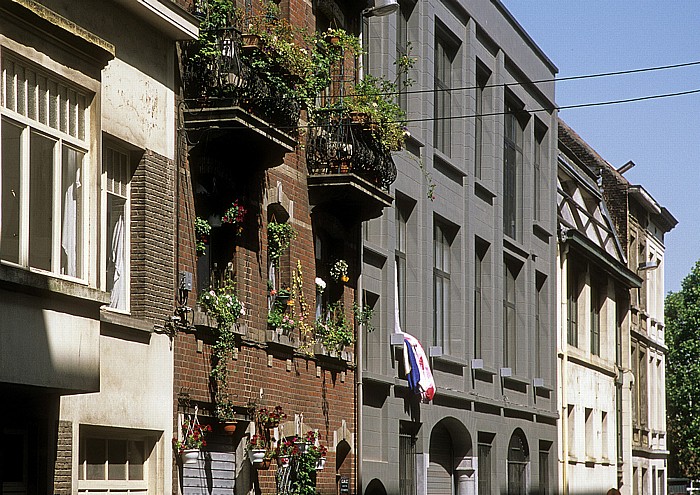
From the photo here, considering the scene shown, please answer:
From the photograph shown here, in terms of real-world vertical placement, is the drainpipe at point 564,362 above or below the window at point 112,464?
above

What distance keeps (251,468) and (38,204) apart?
294 inches

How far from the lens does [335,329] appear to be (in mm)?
22719

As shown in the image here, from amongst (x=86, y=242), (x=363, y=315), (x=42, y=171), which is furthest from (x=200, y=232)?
(x=363, y=315)

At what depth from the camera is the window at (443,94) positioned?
1184 inches

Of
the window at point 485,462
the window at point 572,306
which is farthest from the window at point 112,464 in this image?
the window at point 572,306

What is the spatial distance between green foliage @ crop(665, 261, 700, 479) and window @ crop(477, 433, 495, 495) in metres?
34.4

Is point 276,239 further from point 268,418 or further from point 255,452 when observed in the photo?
point 255,452

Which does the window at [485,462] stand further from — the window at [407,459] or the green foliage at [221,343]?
the green foliage at [221,343]

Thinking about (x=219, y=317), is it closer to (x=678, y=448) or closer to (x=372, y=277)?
(x=372, y=277)

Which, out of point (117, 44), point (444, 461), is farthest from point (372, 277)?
point (117, 44)

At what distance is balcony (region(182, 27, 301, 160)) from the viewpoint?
17531mm

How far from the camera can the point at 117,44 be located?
1603cm

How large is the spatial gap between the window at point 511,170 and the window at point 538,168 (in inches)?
38.0

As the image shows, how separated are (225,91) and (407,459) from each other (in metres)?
11.5
